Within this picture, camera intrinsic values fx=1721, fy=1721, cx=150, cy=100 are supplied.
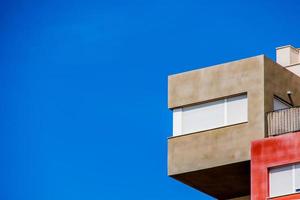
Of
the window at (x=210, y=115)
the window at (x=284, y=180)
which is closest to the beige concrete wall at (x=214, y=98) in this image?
the window at (x=210, y=115)

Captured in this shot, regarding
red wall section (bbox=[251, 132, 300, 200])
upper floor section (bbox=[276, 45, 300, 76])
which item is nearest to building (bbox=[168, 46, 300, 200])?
red wall section (bbox=[251, 132, 300, 200])

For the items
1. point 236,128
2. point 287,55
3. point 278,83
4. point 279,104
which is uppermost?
point 287,55

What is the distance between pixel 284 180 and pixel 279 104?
15.9ft

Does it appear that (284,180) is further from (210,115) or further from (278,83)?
(210,115)

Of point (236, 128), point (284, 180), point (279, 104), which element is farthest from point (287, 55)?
point (284, 180)

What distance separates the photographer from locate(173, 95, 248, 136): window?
7119 cm

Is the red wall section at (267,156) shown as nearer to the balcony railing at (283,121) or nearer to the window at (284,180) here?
the window at (284,180)

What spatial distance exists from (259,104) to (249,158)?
2486 millimetres

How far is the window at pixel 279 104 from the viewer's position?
7119 centimetres

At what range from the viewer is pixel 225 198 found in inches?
2879

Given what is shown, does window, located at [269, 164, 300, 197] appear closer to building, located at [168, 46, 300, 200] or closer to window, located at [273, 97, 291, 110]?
building, located at [168, 46, 300, 200]

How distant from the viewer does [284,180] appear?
67.8 meters

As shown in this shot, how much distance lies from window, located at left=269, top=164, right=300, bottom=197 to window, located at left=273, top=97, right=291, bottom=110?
394cm

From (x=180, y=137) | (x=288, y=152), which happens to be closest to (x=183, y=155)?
(x=180, y=137)
